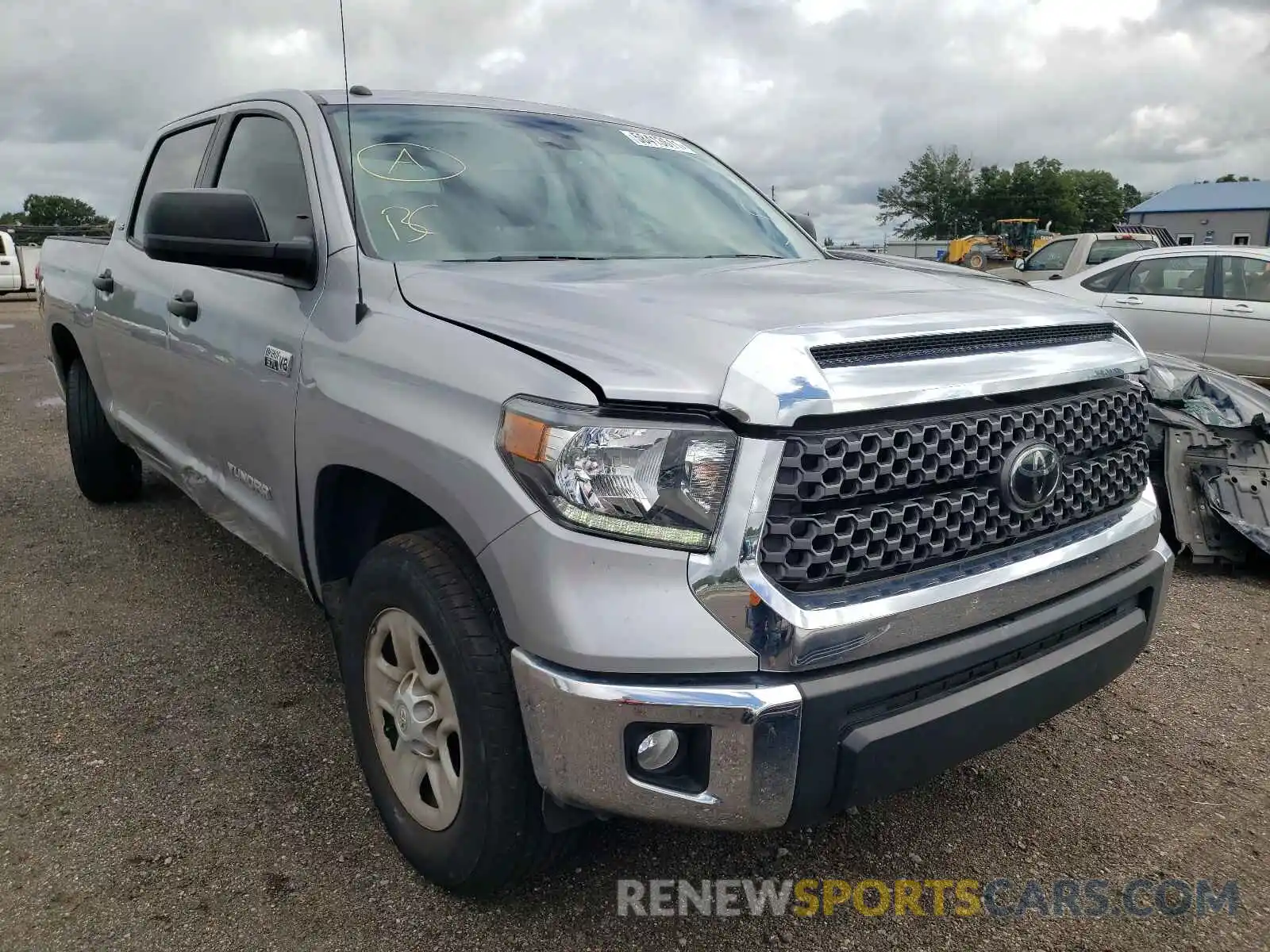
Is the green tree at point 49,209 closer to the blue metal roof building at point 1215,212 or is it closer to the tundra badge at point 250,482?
the tundra badge at point 250,482

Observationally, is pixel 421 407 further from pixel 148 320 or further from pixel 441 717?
pixel 148 320

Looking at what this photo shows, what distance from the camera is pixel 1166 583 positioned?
247 cm

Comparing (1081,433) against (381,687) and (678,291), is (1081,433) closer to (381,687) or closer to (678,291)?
(678,291)

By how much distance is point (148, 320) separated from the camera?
3631mm

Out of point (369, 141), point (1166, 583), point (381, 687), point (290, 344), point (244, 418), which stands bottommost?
point (381, 687)

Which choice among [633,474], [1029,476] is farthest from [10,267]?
[1029,476]

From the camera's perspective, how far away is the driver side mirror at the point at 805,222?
3869 millimetres

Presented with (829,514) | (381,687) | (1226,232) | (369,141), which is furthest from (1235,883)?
(1226,232)

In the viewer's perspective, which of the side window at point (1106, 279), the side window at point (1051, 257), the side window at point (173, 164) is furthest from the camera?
the side window at point (1051, 257)

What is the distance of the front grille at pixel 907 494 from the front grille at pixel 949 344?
0.41ft

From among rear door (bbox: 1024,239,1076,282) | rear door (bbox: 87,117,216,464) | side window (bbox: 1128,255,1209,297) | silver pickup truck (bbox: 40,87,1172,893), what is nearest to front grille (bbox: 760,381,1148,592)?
silver pickup truck (bbox: 40,87,1172,893)

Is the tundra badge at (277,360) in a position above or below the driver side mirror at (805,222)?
below

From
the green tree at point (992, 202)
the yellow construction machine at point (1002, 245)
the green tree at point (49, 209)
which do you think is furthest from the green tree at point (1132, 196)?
the green tree at point (49, 209)

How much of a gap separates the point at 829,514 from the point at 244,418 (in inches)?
73.3
